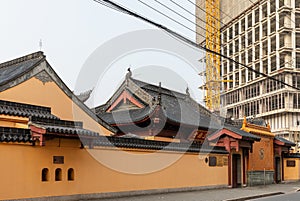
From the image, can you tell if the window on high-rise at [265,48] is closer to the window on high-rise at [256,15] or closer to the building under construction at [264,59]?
the building under construction at [264,59]

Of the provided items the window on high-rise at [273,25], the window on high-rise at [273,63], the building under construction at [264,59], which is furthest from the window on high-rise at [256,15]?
the window on high-rise at [273,63]

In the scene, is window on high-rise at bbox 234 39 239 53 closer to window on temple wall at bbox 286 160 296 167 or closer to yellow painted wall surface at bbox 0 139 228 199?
window on temple wall at bbox 286 160 296 167

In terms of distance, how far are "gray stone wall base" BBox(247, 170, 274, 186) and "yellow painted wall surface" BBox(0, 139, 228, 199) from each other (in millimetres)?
6216

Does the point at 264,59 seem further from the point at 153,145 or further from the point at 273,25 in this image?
the point at 153,145

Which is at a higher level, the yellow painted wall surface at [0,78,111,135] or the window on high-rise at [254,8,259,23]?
the window on high-rise at [254,8,259,23]

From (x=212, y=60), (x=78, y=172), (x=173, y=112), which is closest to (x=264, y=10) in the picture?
(x=212, y=60)

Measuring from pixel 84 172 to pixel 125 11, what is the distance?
7.54 metres

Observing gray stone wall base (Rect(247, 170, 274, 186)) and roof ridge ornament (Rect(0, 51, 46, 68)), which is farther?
gray stone wall base (Rect(247, 170, 274, 186))

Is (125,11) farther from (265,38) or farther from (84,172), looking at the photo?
(265,38)

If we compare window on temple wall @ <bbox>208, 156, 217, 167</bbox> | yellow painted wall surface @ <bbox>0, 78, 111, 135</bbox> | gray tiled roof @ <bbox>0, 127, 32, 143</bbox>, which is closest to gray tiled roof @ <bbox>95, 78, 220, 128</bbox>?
window on temple wall @ <bbox>208, 156, 217, 167</bbox>

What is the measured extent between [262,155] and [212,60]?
2430 inches

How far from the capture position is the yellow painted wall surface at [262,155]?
1145 inches

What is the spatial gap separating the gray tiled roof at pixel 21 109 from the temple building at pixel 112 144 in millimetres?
45

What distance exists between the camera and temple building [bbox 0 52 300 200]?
14.8 meters
